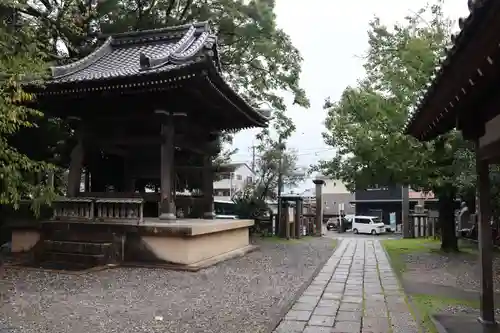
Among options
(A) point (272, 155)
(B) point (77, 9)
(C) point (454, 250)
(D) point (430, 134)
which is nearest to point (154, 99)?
(B) point (77, 9)

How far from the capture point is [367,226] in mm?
33500

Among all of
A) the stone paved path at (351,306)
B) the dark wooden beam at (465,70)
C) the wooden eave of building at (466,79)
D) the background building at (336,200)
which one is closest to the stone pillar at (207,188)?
the stone paved path at (351,306)

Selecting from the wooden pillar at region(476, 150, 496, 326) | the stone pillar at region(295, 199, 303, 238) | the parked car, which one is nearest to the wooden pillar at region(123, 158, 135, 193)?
the stone pillar at region(295, 199, 303, 238)

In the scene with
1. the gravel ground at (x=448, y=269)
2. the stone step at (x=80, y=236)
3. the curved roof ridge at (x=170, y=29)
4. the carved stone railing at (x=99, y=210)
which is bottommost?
the gravel ground at (x=448, y=269)

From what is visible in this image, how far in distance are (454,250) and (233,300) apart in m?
9.64

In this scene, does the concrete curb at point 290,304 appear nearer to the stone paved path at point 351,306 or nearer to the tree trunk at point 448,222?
the stone paved path at point 351,306

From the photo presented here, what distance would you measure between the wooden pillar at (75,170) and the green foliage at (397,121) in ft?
24.3

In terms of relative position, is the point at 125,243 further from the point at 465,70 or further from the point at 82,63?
the point at 465,70

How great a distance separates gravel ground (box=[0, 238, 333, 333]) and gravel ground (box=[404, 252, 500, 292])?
2504 mm

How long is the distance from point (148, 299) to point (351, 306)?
289cm

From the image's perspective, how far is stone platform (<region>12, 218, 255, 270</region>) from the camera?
905 centimetres

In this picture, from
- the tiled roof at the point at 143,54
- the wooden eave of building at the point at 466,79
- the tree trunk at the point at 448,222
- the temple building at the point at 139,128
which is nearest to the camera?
the wooden eave of building at the point at 466,79

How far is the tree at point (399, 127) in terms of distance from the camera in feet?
35.6

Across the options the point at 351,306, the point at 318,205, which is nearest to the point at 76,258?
the point at 351,306
